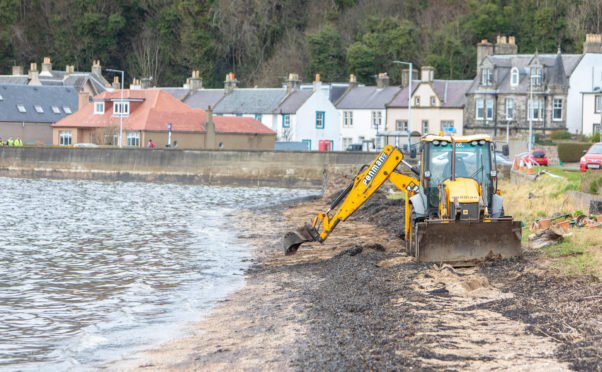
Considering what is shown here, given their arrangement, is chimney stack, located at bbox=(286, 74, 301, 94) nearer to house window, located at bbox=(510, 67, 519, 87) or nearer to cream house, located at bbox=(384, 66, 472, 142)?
cream house, located at bbox=(384, 66, 472, 142)

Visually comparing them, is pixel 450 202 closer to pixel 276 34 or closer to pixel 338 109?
pixel 338 109

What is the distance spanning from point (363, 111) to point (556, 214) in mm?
62294

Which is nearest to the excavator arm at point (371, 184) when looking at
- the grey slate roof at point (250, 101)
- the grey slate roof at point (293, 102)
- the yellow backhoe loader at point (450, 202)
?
the yellow backhoe loader at point (450, 202)

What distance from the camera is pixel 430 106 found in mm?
82938

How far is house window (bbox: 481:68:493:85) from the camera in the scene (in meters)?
78.6

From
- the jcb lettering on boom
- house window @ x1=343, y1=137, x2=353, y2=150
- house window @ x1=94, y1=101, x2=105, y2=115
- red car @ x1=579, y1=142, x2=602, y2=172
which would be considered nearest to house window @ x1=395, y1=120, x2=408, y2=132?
house window @ x1=343, y1=137, x2=353, y2=150

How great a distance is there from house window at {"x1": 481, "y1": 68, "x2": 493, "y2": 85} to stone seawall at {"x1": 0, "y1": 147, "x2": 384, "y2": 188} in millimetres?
14972

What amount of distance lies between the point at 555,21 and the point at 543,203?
68148 mm

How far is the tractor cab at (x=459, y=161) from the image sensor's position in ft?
61.9

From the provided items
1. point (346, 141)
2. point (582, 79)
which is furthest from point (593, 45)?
point (346, 141)

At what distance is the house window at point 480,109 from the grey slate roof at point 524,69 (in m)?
0.94

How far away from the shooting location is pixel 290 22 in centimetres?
11488

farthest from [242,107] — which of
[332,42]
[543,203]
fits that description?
[543,203]

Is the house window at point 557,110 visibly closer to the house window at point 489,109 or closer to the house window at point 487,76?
the house window at point 489,109
